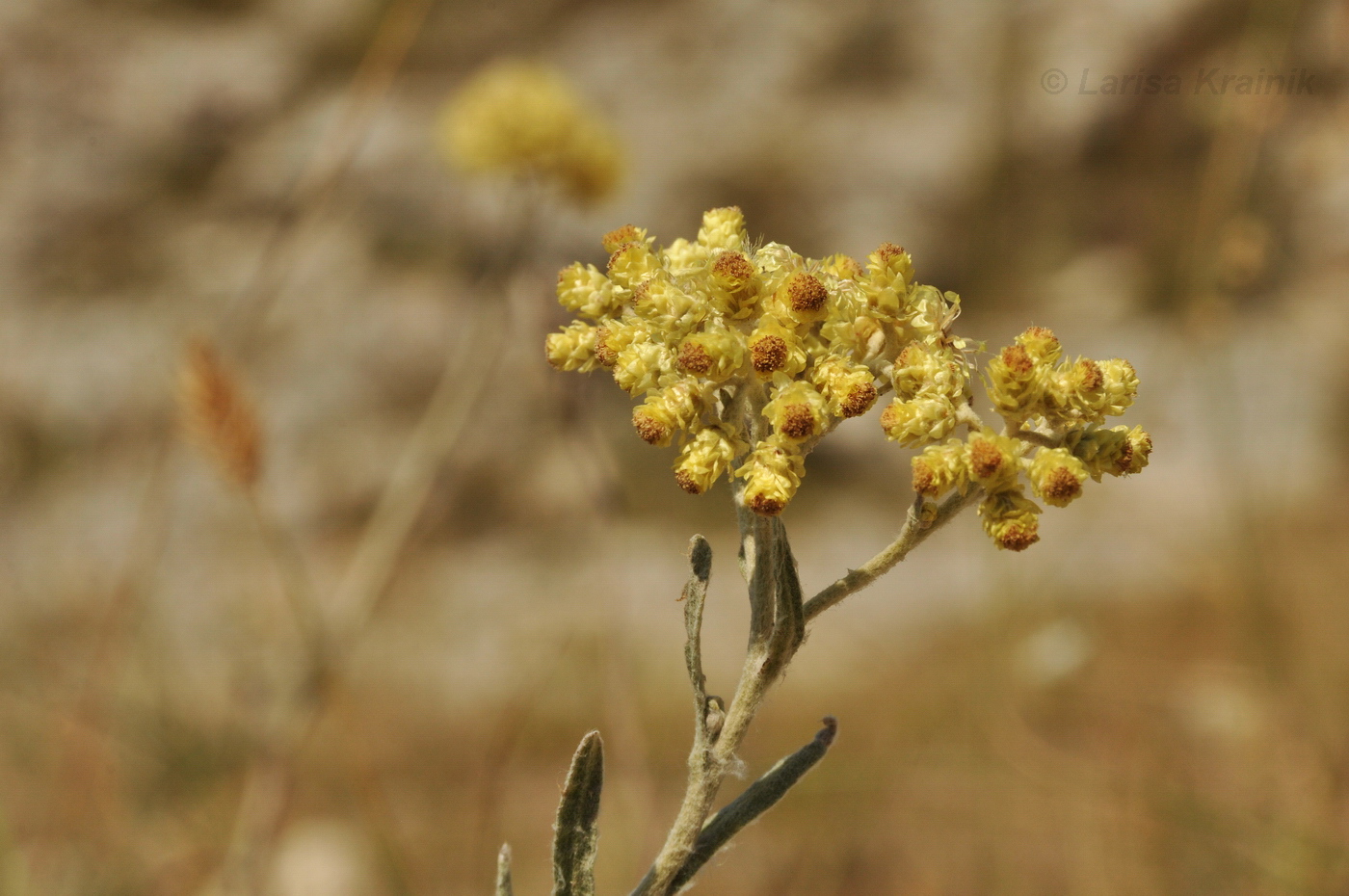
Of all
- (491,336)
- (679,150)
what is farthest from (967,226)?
(491,336)

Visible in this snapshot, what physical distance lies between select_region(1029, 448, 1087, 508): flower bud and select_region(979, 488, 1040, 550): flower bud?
22mm

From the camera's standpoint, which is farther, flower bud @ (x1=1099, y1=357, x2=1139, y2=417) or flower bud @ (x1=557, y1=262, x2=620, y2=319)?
flower bud @ (x1=557, y1=262, x2=620, y2=319)

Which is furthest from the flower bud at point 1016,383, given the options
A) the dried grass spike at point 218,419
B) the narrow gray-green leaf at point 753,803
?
the dried grass spike at point 218,419

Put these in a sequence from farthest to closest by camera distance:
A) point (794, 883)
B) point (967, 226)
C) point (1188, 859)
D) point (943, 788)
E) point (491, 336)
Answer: point (967, 226)
point (491, 336)
point (943, 788)
point (794, 883)
point (1188, 859)

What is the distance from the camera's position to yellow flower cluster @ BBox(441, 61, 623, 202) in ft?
10.2

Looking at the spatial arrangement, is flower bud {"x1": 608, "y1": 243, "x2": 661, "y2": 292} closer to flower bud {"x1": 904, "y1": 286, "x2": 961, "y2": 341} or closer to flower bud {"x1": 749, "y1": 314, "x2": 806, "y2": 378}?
flower bud {"x1": 749, "y1": 314, "x2": 806, "y2": 378}

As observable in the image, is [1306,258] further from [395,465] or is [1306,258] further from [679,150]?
[395,465]

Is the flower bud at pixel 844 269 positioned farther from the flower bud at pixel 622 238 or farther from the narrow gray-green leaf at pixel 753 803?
the narrow gray-green leaf at pixel 753 803

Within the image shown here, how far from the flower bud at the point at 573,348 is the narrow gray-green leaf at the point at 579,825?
1.51 feet

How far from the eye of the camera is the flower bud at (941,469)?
103cm

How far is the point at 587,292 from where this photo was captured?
1.24m

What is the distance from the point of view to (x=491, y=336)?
189 inches

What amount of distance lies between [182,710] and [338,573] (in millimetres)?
1158

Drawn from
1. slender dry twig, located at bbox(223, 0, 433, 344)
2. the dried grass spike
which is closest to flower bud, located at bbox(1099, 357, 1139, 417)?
the dried grass spike
